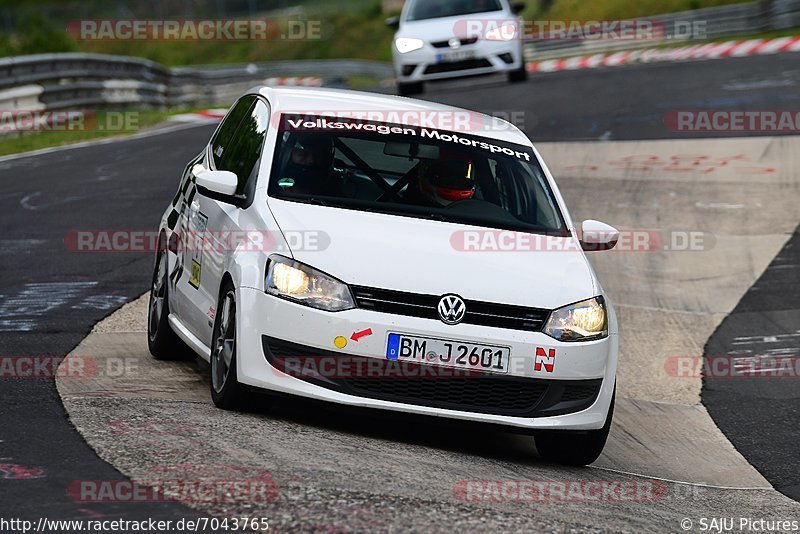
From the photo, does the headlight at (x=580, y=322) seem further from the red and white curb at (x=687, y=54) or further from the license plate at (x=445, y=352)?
the red and white curb at (x=687, y=54)

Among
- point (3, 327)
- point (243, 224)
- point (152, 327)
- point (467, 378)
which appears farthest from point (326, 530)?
point (3, 327)

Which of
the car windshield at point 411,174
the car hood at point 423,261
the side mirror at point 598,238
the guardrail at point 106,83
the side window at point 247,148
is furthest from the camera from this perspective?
the guardrail at point 106,83

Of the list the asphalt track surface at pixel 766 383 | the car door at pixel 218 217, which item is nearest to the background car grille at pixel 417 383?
the car door at pixel 218 217

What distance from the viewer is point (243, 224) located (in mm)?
6875

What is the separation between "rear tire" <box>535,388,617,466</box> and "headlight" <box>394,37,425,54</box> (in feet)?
54.4

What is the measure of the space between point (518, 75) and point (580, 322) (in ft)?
61.5

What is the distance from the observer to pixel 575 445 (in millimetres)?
6902

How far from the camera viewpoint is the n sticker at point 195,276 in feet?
24.2

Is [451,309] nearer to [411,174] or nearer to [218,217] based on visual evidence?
[411,174]

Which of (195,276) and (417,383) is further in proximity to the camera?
(195,276)

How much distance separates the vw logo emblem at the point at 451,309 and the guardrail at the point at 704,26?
105 feet

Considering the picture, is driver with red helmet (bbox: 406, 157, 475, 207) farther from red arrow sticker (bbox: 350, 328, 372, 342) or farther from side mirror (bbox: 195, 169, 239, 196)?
red arrow sticker (bbox: 350, 328, 372, 342)

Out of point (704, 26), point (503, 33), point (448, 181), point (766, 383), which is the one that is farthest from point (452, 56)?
point (704, 26)

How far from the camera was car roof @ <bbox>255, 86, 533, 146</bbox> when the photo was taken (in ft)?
25.4
